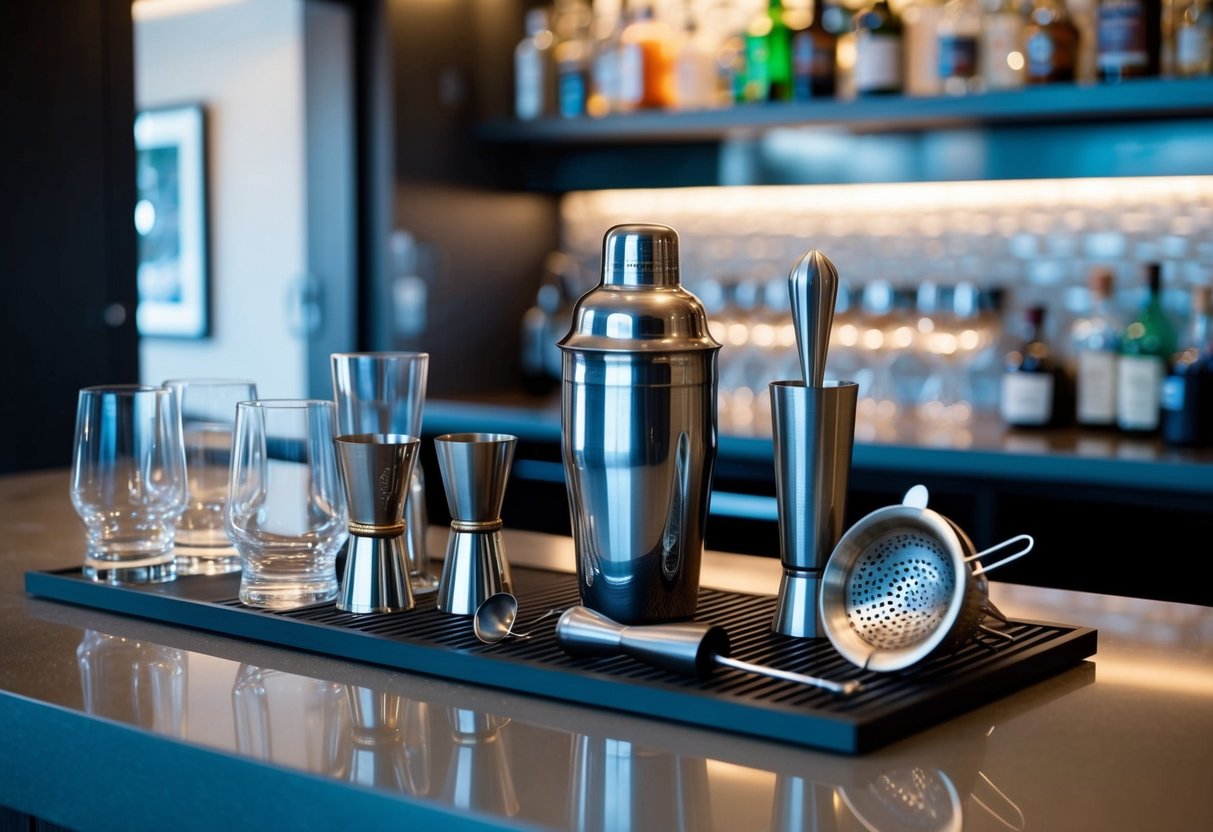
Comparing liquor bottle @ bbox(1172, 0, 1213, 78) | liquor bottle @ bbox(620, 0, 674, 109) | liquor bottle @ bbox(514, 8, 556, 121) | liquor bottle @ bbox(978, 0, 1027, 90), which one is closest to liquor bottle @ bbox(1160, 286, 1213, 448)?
liquor bottle @ bbox(1172, 0, 1213, 78)

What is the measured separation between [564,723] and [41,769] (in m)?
0.34

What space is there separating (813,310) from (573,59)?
2.34 metres

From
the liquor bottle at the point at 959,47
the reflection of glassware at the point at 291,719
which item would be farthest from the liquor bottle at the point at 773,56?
the reflection of glassware at the point at 291,719

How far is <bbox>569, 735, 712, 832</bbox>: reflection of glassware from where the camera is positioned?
66cm

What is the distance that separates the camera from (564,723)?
0.81 metres

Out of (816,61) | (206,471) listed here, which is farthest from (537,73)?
(206,471)

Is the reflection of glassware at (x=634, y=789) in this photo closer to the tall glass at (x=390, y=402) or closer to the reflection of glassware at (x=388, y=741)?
the reflection of glassware at (x=388, y=741)

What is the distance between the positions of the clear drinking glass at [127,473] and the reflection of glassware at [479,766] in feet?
1.42

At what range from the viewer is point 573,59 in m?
3.16

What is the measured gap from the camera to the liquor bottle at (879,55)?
2686 millimetres

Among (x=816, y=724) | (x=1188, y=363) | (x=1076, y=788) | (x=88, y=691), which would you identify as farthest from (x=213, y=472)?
(x=1188, y=363)

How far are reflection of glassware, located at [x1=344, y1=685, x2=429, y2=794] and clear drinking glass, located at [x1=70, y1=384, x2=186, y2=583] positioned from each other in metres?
0.35

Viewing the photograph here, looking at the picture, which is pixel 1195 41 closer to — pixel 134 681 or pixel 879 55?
pixel 879 55

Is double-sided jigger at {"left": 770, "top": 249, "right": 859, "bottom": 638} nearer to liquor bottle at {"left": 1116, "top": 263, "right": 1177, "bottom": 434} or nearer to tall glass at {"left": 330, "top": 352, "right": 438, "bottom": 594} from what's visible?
tall glass at {"left": 330, "top": 352, "right": 438, "bottom": 594}
